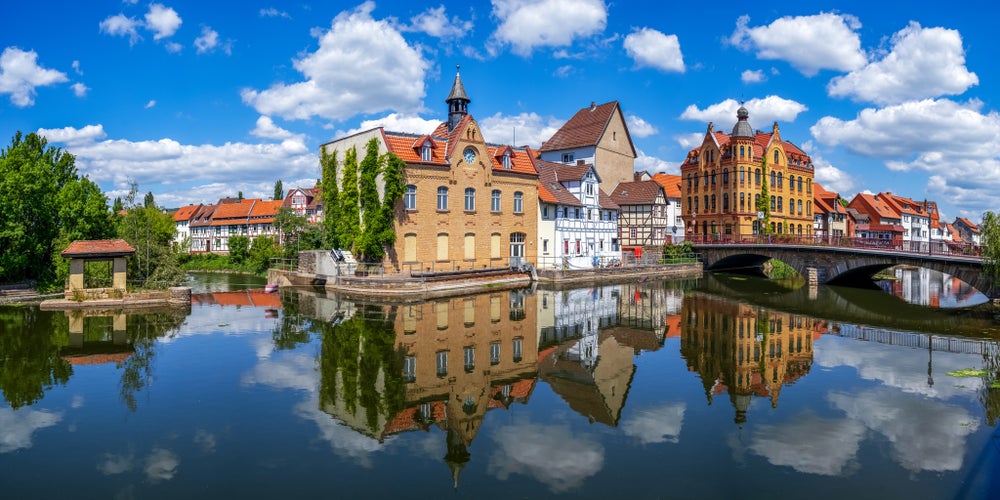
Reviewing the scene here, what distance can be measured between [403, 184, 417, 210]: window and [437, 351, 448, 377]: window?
21.5m

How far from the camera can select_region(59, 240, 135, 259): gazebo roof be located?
92.5 feet

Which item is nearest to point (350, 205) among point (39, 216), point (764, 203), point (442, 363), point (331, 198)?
point (331, 198)

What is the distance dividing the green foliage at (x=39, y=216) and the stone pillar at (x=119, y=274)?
6341 millimetres

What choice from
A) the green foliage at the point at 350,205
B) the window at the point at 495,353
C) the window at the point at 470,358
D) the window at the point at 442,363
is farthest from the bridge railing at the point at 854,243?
the green foliage at the point at 350,205

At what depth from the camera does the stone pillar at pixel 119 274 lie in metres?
29.2

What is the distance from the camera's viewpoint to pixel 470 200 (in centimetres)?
4153

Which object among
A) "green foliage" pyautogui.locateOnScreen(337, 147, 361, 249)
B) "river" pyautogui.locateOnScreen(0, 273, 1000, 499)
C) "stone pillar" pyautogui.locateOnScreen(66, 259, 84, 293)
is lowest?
"river" pyautogui.locateOnScreen(0, 273, 1000, 499)

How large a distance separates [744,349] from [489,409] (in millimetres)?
11209

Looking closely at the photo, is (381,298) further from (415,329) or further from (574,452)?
(574,452)

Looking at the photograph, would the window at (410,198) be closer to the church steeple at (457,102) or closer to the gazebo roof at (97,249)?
the church steeple at (457,102)

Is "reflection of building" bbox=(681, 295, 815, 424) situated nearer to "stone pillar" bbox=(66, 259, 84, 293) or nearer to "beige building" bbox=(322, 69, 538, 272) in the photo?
"beige building" bbox=(322, 69, 538, 272)

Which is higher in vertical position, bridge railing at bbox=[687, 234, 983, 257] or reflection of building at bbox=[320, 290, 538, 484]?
bridge railing at bbox=[687, 234, 983, 257]

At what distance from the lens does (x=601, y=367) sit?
678 inches

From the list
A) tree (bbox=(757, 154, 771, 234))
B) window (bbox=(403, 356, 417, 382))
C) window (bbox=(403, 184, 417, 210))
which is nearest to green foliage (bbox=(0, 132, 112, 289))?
window (bbox=(403, 184, 417, 210))
